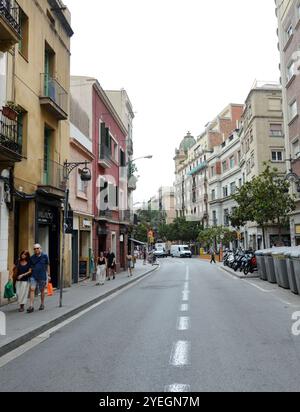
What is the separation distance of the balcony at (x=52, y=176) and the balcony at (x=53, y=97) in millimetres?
1892

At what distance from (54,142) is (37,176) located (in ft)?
8.36

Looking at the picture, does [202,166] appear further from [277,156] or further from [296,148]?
[296,148]

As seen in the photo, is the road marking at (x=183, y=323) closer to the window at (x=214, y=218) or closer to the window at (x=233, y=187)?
the window at (x=233, y=187)

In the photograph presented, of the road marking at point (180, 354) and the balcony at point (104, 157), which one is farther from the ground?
the balcony at point (104, 157)

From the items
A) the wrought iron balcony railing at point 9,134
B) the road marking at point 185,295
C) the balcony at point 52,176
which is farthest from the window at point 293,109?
the wrought iron balcony railing at point 9,134

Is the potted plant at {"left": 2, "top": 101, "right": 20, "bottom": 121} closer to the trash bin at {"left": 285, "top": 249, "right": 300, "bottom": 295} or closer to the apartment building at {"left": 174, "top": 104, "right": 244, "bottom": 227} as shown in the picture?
the trash bin at {"left": 285, "top": 249, "right": 300, "bottom": 295}

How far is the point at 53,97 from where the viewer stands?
18047 millimetres

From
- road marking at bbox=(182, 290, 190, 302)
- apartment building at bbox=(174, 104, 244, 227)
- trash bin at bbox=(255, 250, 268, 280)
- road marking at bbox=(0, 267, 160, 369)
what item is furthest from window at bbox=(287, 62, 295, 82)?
apartment building at bbox=(174, 104, 244, 227)

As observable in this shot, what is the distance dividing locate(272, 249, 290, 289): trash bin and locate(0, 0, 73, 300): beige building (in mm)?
8605

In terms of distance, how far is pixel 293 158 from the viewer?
2934cm

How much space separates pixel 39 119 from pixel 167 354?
39.0 feet

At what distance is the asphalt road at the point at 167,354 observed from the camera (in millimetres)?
5582

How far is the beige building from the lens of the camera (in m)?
14.8
